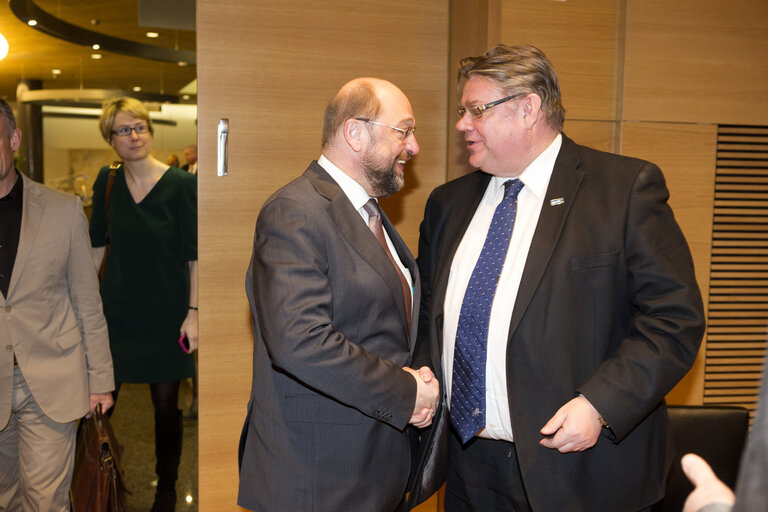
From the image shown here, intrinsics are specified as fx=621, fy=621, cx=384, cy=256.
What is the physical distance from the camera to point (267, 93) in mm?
3213

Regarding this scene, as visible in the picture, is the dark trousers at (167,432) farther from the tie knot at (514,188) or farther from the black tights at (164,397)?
the tie knot at (514,188)

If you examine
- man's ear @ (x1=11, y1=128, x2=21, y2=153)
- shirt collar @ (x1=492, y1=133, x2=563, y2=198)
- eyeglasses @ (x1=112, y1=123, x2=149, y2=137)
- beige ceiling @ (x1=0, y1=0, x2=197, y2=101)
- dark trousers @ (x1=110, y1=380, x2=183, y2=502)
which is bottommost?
dark trousers @ (x1=110, y1=380, x2=183, y2=502)

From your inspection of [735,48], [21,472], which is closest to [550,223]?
[735,48]

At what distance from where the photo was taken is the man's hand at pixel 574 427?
5.78ft

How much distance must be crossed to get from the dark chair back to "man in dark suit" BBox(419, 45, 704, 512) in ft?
1.50

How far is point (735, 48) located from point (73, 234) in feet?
11.0

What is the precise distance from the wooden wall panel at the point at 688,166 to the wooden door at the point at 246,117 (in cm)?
131

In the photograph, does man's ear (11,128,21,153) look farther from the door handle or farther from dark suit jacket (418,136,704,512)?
dark suit jacket (418,136,704,512)

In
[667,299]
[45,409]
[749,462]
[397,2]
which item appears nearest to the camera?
[749,462]

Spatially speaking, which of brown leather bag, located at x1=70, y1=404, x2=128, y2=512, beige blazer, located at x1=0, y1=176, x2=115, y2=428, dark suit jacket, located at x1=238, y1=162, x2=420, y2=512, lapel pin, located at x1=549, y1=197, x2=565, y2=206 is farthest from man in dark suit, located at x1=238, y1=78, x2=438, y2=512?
beige blazer, located at x1=0, y1=176, x2=115, y2=428

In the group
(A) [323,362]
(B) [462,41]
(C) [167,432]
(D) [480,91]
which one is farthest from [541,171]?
(C) [167,432]

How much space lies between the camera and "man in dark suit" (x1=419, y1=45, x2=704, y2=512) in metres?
1.82

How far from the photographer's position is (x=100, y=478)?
101 inches

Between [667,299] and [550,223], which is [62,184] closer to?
[550,223]
